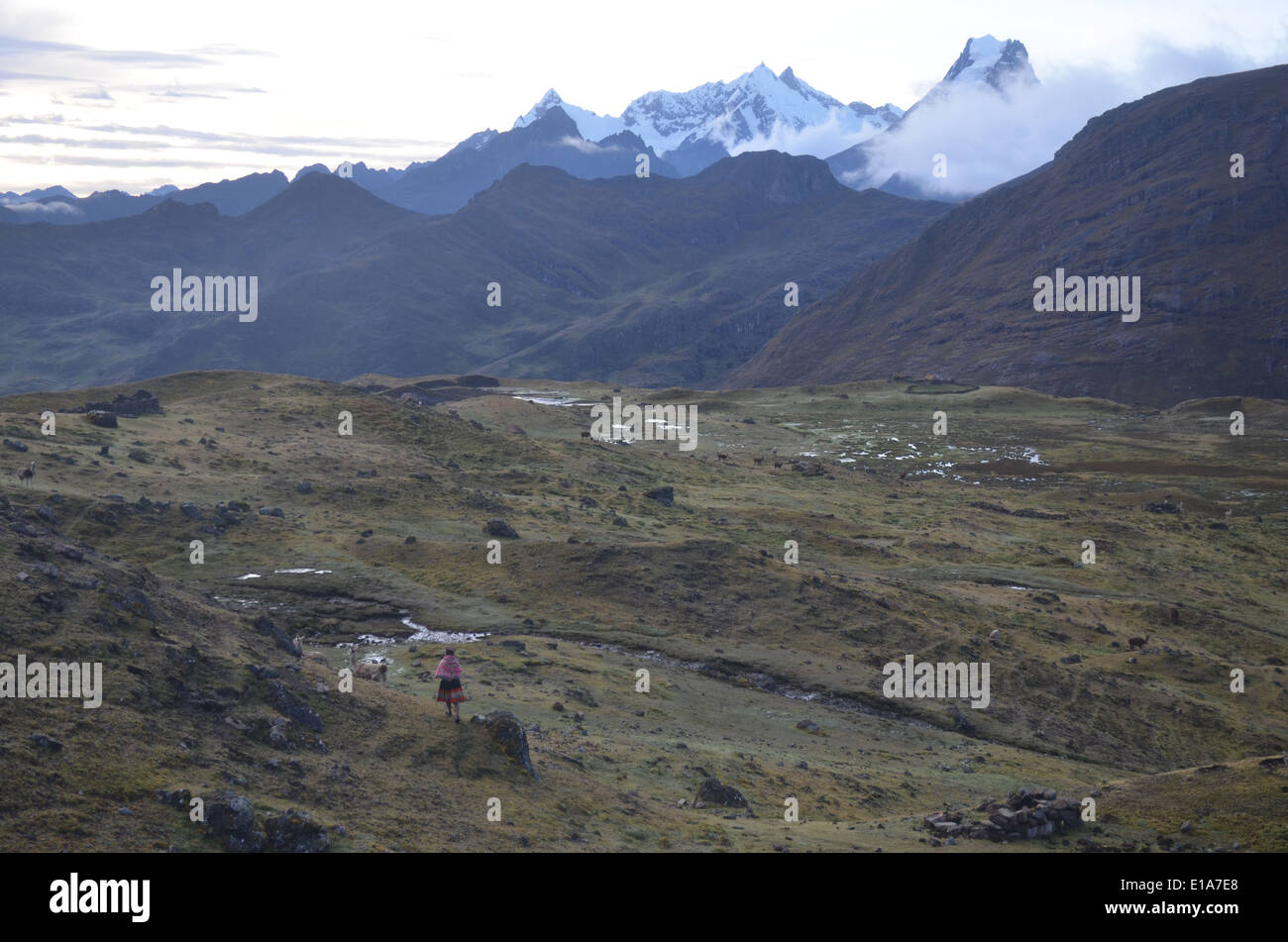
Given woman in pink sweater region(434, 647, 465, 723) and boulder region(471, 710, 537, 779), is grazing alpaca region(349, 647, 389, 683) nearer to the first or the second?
woman in pink sweater region(434, 647, 465, 723)

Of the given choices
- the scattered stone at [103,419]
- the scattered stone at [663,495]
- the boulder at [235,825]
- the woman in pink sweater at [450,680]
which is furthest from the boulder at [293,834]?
the scattered stone at [663,495]

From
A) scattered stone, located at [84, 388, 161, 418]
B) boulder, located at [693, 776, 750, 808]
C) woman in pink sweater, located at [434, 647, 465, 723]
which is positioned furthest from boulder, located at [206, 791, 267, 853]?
scattered stone, located at [84, 388, 161, 418]

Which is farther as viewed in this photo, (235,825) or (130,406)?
(130,406)

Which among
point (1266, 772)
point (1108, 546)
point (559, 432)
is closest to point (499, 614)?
point (1266, 772)

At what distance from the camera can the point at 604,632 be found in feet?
172

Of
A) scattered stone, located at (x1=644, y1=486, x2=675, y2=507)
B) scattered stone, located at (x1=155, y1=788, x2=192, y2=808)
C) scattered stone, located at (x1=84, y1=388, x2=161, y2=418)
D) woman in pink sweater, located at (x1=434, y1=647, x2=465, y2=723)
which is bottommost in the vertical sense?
scattered stone, located at (x1=155, y1=788, x2=192, y2=808)

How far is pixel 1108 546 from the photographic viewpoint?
88.1m

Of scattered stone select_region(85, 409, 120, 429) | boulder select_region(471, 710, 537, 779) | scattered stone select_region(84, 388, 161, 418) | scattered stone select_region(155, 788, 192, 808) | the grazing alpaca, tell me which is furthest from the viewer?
scattered stone select_region(84, 388, 161, 418)

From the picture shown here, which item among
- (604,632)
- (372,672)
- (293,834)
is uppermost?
(372,672)

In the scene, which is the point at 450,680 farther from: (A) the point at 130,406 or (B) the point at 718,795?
(A) the point at 130,406

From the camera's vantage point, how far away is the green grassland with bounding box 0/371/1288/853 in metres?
25.9

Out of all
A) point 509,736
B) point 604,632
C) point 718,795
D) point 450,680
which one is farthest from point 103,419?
point 718,795

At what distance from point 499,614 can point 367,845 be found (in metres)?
31.1
